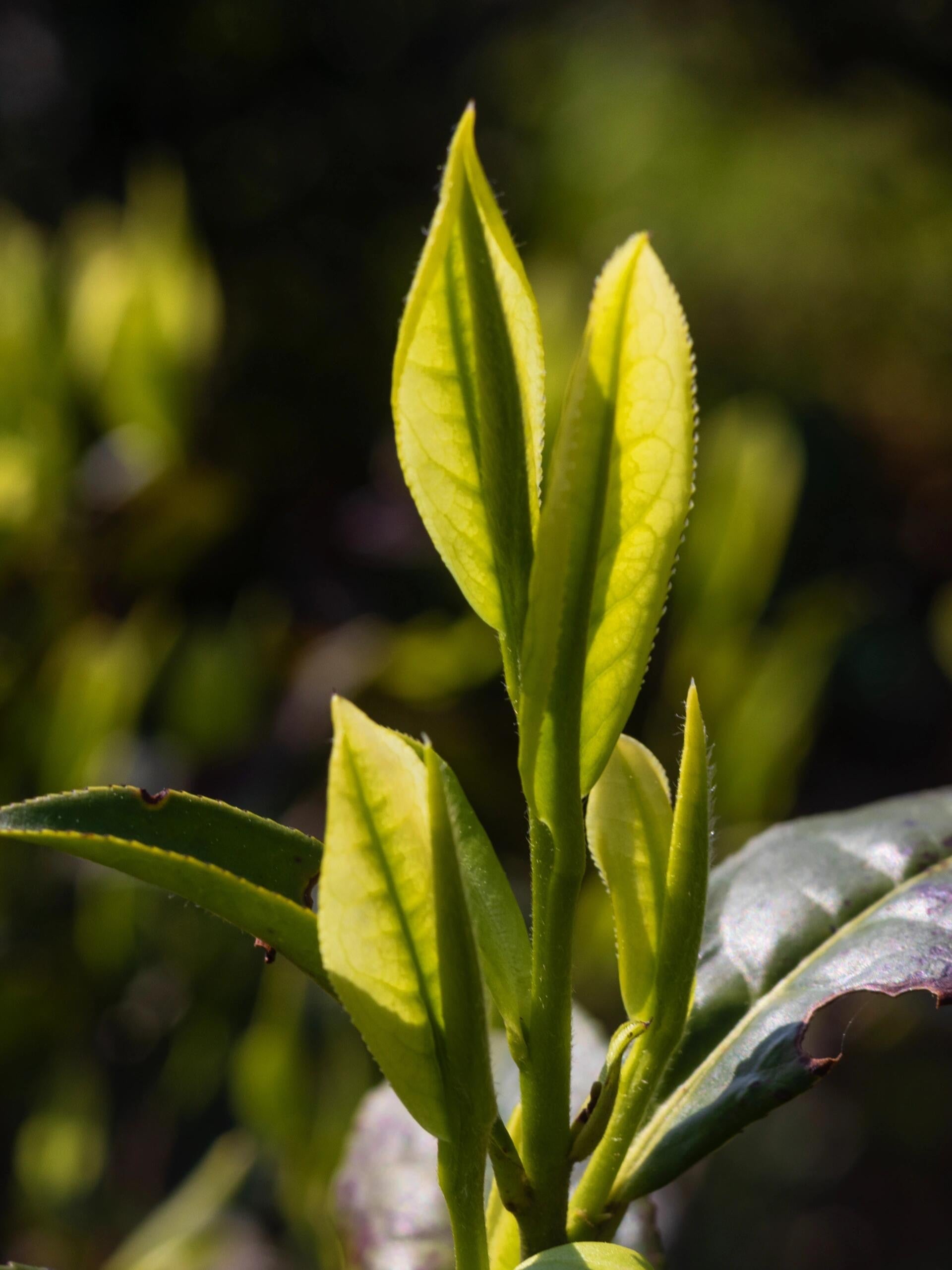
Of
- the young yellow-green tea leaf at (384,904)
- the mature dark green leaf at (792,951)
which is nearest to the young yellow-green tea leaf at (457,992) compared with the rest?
the young yellow-green tea leaf at (384,904)

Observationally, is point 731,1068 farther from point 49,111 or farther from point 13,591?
point 49,111

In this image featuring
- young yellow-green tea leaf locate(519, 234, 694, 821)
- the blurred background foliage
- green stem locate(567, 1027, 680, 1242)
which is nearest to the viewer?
young yellow-green tea leaf locate(519, 234, 694, 821)

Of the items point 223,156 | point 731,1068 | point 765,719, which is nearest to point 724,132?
point 223,156

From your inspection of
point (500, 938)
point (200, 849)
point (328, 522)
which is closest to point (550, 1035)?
point (500, 938)

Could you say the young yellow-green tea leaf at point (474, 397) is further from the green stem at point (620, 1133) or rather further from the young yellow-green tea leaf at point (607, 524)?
the green stem at point (620, 1133)

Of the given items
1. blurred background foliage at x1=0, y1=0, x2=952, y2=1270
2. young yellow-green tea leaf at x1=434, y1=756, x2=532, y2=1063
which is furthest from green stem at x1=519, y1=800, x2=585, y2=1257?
blurred background foliage at x1=0, y1=0, x2=952, y2=1270

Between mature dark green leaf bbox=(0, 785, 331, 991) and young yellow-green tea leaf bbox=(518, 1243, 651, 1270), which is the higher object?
mature dark green leaf bbox=(0, 785, 331, 991)

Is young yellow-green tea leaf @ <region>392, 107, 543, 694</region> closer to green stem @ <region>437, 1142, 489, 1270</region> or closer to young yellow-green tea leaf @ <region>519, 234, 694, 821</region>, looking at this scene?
young yellow-green tea leaf @ <region>519, 234, 694, 821</region>
